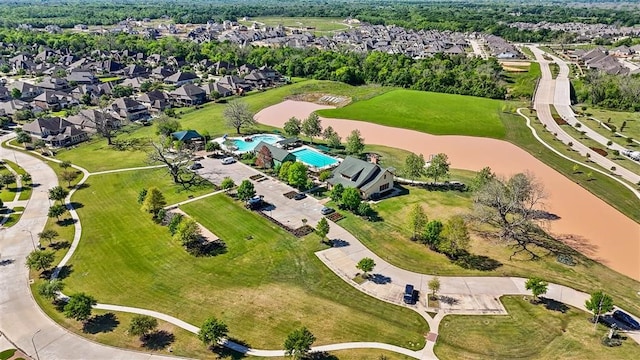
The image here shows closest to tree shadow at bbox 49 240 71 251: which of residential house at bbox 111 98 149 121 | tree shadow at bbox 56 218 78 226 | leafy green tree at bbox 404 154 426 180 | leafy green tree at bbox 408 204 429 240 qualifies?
tree shadow at bbox 56 218 78 226

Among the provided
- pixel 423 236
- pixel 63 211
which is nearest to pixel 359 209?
pixel 423 236

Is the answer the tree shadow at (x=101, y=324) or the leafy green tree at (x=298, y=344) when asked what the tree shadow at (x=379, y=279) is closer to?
the leafy green tree at (x=298, y=344)

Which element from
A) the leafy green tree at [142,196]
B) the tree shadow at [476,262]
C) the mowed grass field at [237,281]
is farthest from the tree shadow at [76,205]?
the tree shadow at [476,262]

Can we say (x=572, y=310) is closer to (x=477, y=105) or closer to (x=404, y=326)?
(x=404, y=326)

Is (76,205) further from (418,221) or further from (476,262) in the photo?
(476,262)

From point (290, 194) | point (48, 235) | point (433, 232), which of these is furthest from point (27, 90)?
point (433, 232)

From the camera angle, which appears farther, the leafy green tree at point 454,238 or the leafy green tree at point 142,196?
the leafy green tree at point 142,196
